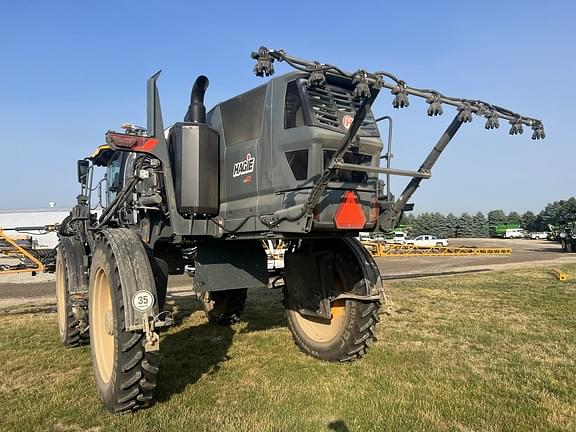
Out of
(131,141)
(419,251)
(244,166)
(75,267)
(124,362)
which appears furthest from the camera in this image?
(419,251)

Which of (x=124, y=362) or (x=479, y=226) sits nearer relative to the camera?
(x=124, y=362)

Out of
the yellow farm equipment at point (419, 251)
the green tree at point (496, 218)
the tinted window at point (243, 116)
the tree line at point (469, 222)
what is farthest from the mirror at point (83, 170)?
the green tree at point (496, 218)

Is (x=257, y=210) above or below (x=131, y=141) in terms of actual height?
below

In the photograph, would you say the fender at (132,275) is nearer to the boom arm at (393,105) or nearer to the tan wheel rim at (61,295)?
the boom arm at (393,105)

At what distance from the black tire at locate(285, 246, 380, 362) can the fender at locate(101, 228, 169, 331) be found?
89.3 inches

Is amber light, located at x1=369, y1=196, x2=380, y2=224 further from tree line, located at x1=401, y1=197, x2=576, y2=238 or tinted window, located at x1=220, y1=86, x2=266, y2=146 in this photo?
tree line, located at x1=401, y1=197, x2=576, y2=238

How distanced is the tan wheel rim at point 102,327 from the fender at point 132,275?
1.51 feet

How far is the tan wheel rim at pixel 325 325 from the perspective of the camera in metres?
5.52

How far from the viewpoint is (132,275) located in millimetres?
3988

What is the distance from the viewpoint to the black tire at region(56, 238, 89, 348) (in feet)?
19.3

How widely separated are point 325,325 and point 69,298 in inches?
129

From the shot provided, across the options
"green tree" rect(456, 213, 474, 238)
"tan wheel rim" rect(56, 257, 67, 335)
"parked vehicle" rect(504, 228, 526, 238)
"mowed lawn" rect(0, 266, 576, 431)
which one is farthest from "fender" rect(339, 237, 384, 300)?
"parked vehicle" rect(504, 228, 526, 238)

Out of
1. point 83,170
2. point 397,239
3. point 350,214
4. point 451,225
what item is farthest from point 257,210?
point 451,225

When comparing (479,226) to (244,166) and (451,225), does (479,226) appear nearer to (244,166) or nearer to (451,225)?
(451,225)
